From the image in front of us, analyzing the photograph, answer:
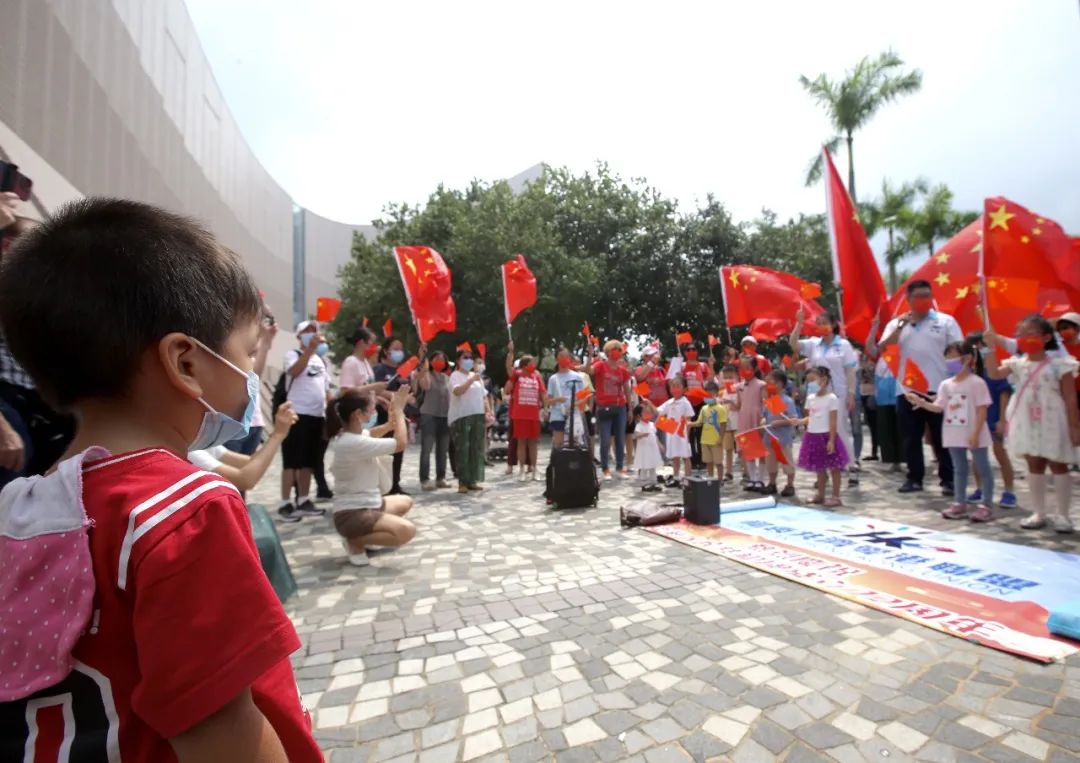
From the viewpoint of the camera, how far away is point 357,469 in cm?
491

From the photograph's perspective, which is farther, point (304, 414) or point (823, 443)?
point (823, 443)

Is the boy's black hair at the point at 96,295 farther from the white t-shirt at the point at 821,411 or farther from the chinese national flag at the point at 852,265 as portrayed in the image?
the chinese national flag at the point at 852,265

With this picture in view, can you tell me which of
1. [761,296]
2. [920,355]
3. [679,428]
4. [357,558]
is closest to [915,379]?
[920,355]

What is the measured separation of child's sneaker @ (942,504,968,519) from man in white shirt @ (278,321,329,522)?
6711mm

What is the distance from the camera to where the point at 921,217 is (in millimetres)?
28594

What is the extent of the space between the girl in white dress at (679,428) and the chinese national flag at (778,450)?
125cm

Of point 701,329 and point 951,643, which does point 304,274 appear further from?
point 951,643

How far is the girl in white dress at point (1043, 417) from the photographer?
5.19 m

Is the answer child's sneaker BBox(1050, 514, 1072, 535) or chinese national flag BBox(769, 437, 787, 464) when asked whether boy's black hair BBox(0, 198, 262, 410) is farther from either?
chinese national flag BBox(769, 437, 787, 464)

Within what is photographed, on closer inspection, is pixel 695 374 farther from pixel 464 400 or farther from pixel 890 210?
pixel 890 210

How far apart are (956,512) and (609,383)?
15.4 ft

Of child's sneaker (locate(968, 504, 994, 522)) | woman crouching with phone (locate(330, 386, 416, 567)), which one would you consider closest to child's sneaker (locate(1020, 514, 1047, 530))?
child's sneaker (locate(968, 504, 994, 522))

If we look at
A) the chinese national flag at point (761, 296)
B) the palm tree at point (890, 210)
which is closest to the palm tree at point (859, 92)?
the palm tree at point (890, 210)

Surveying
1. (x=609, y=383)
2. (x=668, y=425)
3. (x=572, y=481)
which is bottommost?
(x=572, y=481)
